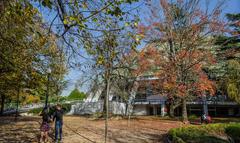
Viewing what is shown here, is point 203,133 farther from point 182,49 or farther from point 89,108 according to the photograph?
point 89,108

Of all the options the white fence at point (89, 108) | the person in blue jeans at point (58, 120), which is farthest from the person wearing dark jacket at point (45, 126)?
the white fence at point (89, 108)

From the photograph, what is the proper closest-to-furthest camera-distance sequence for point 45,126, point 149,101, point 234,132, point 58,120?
point 45,126 < point 58,120 < point 234,132 < point 149,101

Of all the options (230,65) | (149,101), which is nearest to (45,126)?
(230,65)

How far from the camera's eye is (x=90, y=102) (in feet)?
142

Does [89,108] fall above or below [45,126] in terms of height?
above

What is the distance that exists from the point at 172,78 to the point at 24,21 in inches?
756

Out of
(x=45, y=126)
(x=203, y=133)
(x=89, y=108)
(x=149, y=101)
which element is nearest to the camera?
(x=45, y=126)

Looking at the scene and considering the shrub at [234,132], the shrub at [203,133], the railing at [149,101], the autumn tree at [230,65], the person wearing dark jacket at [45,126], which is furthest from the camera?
the railing at [149,101]

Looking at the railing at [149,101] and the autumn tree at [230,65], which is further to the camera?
the railing at [149,101]

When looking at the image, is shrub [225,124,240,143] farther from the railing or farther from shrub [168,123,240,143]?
the railing

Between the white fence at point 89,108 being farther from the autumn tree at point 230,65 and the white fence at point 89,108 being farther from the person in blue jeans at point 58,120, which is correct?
the person in blue jeans at point 58,120

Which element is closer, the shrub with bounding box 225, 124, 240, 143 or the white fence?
the shrub with bounding box 225, 124, 240, 143

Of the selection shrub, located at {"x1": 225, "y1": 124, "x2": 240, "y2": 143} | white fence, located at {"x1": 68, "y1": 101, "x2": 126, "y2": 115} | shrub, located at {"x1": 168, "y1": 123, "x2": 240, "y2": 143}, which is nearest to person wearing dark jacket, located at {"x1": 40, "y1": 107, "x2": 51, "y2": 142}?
shrub, located at {"x1": 168, "y1": 123, "x2": 240, "y2": 143}

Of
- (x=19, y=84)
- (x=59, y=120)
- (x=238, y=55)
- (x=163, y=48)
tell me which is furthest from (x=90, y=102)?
(x=59, y=120)
